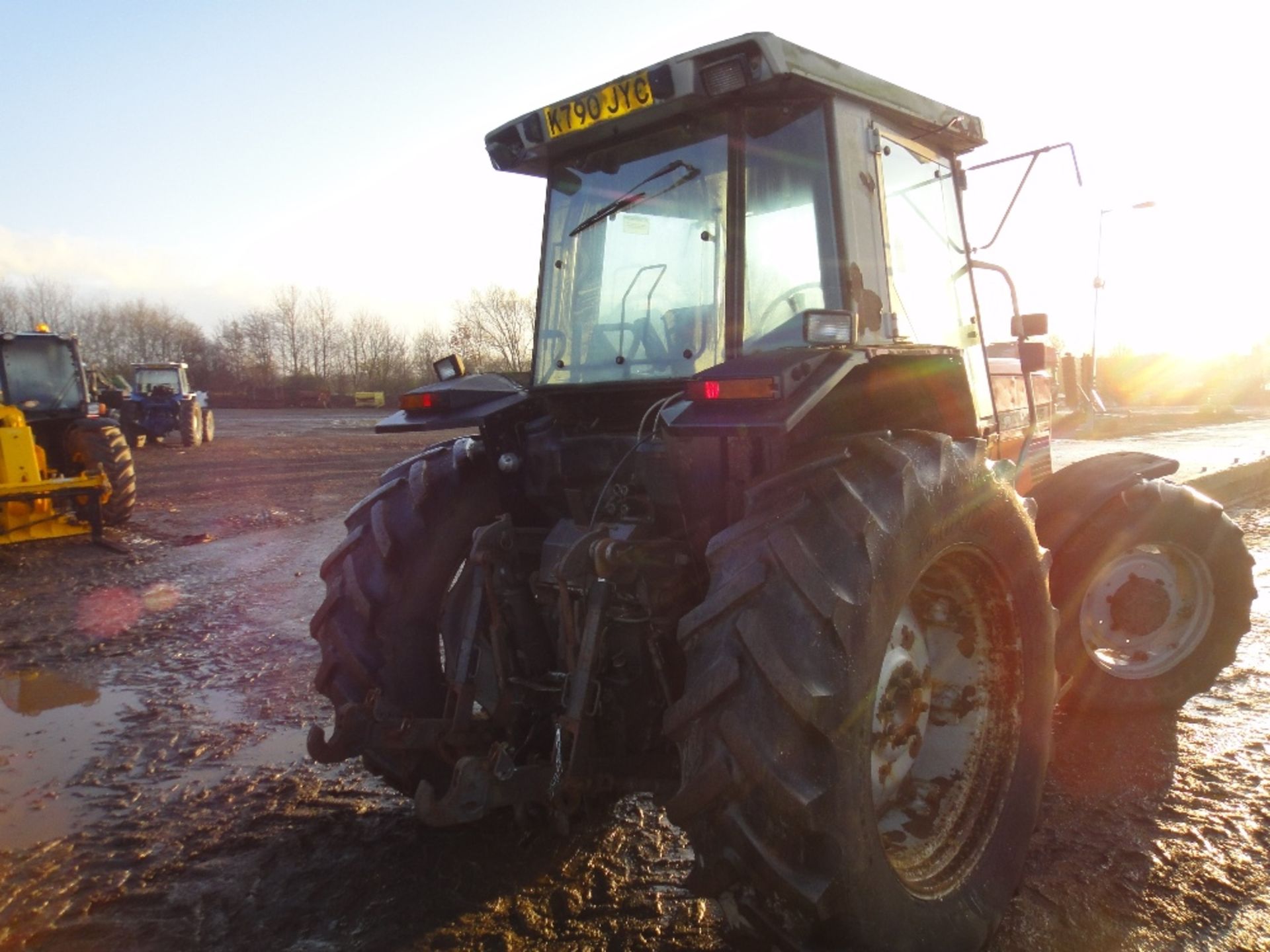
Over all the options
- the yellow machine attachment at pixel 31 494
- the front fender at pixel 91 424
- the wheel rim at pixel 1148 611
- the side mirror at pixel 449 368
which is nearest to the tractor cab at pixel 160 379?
the front fender at pixel 91 424

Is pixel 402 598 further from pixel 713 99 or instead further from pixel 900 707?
pixel 713 99

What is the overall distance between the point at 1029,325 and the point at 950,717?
73.9 inches

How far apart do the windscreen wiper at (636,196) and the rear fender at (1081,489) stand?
202cm

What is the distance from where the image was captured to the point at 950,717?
2.90 meters

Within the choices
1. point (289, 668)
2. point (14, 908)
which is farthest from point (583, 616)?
point (289, 668)

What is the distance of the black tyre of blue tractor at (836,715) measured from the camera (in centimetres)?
204

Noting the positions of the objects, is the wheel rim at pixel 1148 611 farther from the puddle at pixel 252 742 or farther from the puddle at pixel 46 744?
the puddle at pixel 46 744

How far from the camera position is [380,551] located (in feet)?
10.2

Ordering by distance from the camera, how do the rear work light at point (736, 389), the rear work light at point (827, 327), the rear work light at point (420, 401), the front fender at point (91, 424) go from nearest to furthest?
the rear work light at point (736, 389) → the rear work light at point (827, 327) → the rear work light at point (420, 401) → the front fender at point (91, 424)

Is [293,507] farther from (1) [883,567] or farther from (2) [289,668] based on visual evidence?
(1) [883,567]

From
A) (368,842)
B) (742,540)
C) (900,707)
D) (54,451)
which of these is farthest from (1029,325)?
(54,451)

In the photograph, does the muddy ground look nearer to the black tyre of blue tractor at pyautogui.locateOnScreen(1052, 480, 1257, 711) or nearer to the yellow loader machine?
the black tyre of blue tractor at pyautogui.locateOnScreen(1052, 480, 1257, 711)

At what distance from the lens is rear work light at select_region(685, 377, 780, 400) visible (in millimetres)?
2232

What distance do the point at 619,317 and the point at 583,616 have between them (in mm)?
1039
